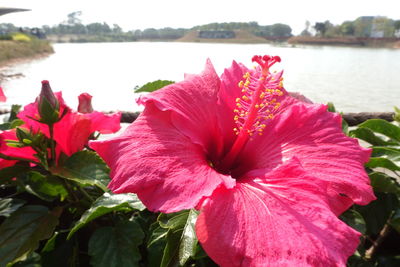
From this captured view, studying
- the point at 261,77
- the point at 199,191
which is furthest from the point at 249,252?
the point at 261,77

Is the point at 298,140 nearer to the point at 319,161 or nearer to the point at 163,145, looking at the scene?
the point at 319,161

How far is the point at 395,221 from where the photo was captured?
0.68m

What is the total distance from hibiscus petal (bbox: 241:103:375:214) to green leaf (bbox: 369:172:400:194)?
0.18 meters

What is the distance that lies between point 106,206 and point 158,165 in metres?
0.15

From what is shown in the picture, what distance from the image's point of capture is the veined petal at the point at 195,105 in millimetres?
522

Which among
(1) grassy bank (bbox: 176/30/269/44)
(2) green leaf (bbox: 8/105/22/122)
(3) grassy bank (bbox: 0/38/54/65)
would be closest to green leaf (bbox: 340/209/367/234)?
(2) green leaf (bbox: 8/105/22/122)

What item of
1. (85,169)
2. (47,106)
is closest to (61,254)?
(85,169)

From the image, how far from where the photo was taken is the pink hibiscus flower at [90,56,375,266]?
402mm

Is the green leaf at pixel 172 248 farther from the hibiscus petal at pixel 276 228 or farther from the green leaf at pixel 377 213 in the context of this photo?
the green leaf at pixel 377 213

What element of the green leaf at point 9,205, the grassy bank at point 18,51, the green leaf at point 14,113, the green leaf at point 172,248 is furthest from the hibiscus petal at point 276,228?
the grassy bank at point 18,51

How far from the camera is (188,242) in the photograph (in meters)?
0.48

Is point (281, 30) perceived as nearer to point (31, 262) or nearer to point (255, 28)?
point (255, 28)

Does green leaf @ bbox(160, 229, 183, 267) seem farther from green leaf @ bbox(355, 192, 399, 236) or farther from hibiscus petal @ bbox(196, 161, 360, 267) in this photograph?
green leaf @ bbox(355, 192, 399, 236)

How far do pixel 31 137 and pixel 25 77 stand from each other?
20.6 ft
